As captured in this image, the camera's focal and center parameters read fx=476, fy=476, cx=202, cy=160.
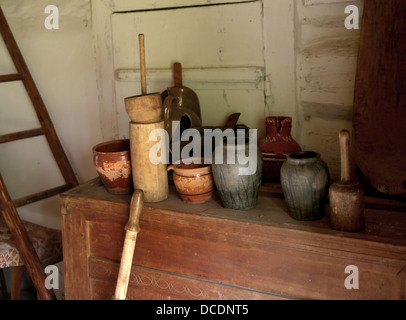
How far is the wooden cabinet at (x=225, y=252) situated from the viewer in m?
1.30

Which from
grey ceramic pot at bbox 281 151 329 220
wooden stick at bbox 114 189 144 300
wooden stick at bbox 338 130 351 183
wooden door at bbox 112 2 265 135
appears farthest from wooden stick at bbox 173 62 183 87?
wooden stick at bbox 338 130 351 183

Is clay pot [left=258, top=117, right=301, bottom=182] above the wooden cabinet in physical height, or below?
above

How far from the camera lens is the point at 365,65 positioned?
1.61 metres

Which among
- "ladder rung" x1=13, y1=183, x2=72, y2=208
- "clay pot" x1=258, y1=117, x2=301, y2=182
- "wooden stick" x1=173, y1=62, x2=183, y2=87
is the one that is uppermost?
"wooden stick" x1=173, y1=62, x2=183, y2=87

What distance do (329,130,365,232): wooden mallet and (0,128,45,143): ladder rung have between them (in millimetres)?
1626

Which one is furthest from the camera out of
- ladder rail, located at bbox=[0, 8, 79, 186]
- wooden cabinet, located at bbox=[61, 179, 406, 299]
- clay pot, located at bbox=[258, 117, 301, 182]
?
ladder rail, located at bbox=[0, 8, 79, 186]

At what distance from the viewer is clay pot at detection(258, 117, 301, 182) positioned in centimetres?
175

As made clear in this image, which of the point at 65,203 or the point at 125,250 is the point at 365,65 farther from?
the point at 65,203

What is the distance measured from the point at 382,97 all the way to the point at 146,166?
2.69 ft

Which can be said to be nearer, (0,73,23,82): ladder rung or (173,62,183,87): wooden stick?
(173,62,183,87): wooden stick

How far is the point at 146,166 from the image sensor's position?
164 cm

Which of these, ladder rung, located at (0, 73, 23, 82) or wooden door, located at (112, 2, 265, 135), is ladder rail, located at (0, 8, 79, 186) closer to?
ladder rung, located at (0, 73, 23, 82)

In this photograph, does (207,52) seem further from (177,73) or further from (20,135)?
(20,135)

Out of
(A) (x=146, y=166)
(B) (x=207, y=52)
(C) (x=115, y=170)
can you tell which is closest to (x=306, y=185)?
(A) (x=146, y=166)
